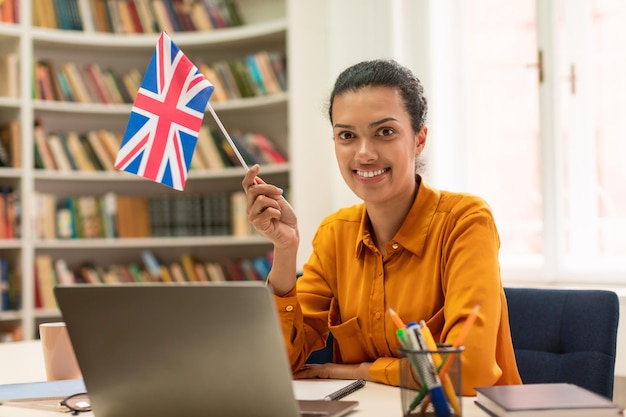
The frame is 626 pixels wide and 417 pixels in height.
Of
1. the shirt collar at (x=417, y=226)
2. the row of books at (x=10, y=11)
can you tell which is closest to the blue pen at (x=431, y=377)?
the shirt collar at (x=417, y=226)

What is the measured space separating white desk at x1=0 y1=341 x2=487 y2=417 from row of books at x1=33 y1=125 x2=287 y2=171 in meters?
2.17

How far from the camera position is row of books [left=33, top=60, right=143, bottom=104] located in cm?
385

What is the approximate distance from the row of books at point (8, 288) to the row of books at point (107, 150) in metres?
0.54

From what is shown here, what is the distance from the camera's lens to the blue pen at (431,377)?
3.02 feet

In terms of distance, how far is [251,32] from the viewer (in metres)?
3.82

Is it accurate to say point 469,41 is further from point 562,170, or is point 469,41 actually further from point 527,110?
point 562,170

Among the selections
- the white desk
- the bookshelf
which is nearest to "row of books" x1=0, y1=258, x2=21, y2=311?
the bookshelf

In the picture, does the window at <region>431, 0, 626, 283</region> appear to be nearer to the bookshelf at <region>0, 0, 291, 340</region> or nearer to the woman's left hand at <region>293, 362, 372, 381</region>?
the bookshelf at <region>0, 0, 291, 340</region>

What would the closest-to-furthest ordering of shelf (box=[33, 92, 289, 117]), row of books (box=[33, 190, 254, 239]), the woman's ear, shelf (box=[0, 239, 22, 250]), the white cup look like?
the white cup < the woman's ear < shelf (box=[0, 239, 22, 250]) < shelf (box=[33, 92, 289, 117]) < row of books (box=[33, 190, 254, 239])

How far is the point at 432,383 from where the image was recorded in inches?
36.3

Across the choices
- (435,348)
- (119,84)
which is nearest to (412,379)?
(435,348)

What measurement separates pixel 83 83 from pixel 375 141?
2.82m

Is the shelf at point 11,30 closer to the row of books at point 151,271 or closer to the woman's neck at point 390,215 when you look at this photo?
the row of books at point 151,271

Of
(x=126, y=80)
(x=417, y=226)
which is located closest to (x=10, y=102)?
(x=126, y=80)
